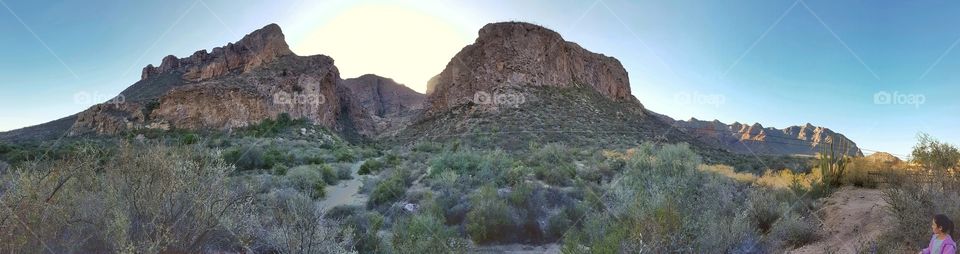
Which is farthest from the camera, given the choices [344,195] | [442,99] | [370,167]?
Answer: [442,99]

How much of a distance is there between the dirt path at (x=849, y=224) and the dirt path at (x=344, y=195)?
9720 millimetres

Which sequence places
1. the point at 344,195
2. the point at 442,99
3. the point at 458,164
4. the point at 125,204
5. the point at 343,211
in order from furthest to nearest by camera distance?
the point at 442,99, the point at 458,164, the point at 344,195, the point at 343,211, the point at 125,204

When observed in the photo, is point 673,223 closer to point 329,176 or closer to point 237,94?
point 329,176

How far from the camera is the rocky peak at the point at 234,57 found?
46500 millimetres

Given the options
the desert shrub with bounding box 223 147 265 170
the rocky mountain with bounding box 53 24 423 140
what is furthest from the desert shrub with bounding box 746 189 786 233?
the rocky mountain with bounding box 53 24 423 140

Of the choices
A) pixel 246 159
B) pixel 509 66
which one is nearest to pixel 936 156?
pixel 246 159

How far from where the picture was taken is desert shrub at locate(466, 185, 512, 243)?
28.4 feet

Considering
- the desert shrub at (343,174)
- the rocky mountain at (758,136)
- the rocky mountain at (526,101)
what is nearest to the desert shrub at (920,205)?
the desert shrub at (343,174)

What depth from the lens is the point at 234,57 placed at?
4956cm

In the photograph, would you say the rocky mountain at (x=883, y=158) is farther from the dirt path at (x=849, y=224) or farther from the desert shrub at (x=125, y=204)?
the desert shrub at (x=125, y=204)

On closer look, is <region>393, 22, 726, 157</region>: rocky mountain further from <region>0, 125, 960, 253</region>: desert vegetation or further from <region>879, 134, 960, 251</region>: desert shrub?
<region>879, 134, 960, 251</region>: desert shrub

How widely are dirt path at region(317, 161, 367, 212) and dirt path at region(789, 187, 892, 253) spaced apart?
9.72 metres

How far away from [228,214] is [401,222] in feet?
10.3

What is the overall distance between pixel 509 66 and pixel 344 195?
100 ft
